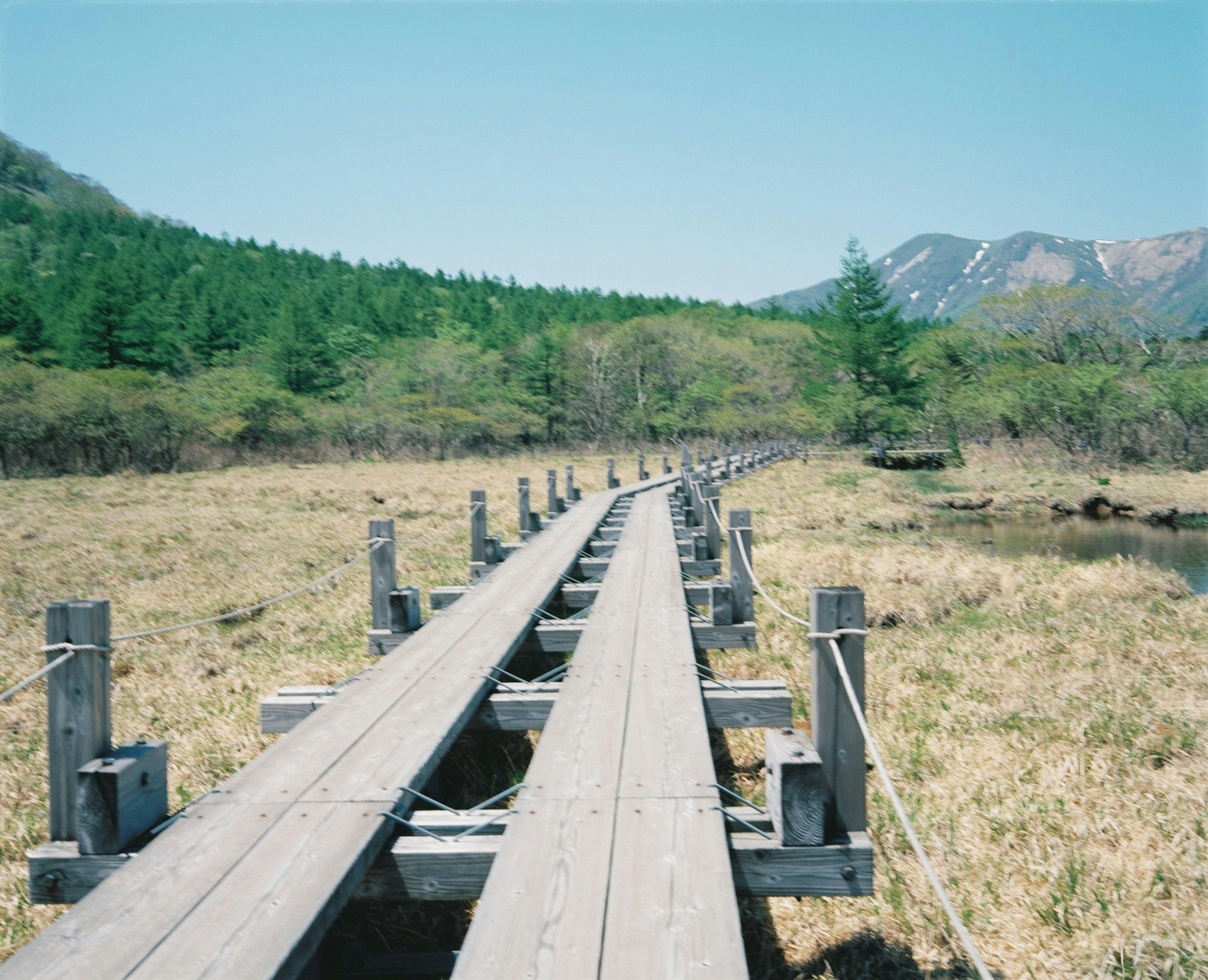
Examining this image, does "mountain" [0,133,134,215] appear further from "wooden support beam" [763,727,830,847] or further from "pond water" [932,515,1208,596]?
"wooden support beam" [763,727,830,847]

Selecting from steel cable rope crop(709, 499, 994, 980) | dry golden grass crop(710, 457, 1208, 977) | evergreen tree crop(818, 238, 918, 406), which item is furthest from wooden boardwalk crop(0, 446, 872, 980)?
evergreen tree crop(818, 238, 918, 406)

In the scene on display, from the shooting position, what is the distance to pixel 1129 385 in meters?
34.6

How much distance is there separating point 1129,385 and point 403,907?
126ft

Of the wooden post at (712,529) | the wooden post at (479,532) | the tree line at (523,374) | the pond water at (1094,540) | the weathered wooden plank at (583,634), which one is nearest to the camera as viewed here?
the weathered wooden plank at (583,634)

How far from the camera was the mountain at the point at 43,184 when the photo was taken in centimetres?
14725

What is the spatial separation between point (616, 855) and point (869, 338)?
154 feet

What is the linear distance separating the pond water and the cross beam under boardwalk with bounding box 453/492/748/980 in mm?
11169

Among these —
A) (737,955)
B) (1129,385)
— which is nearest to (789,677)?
(737,955)

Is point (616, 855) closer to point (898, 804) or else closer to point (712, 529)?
point (898, 804)

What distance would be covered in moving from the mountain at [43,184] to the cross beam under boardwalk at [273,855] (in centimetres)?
15985

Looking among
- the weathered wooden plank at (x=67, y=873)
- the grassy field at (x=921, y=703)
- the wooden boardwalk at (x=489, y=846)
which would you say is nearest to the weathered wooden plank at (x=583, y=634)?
the grassy field at (x=921, y=703)

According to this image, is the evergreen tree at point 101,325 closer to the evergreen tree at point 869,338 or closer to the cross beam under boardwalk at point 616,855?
the evergreen tree at point 869,338

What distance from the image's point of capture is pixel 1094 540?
17.7 meters

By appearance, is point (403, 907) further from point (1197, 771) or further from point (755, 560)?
point (755, 560)
